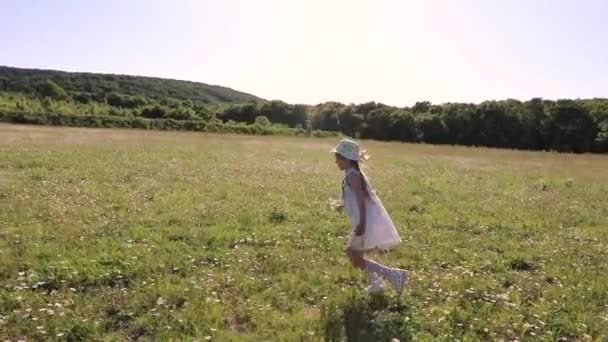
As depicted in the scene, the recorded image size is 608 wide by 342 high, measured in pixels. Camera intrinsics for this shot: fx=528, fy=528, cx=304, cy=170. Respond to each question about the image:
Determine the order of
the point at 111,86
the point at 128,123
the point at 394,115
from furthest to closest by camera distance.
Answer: the point at 111,86 → the point at 394,115 → the point at 128,123

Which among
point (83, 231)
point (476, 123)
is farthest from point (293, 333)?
point (476, 123)

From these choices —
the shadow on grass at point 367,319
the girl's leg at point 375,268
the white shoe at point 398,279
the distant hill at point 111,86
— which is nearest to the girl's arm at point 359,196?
the girl's leg at point 375,268

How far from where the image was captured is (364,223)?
679cm

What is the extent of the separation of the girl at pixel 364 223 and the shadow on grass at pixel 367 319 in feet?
0.85

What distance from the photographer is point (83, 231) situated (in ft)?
32.2

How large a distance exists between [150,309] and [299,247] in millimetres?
3707

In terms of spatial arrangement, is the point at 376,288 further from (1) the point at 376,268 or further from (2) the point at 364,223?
(2) the point at 364,223

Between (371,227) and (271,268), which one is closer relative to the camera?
(371,227)

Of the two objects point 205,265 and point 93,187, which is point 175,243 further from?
point 93,187

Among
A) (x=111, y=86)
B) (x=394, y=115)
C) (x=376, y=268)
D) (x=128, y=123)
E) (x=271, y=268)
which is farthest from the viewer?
(x=111, y=86)

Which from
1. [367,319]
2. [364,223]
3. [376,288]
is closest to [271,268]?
[376,288]

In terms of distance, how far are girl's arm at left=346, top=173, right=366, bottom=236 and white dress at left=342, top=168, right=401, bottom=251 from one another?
0.07 meters

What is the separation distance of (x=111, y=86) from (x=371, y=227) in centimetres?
14672

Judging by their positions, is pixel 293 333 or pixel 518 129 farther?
pixel 518 129
